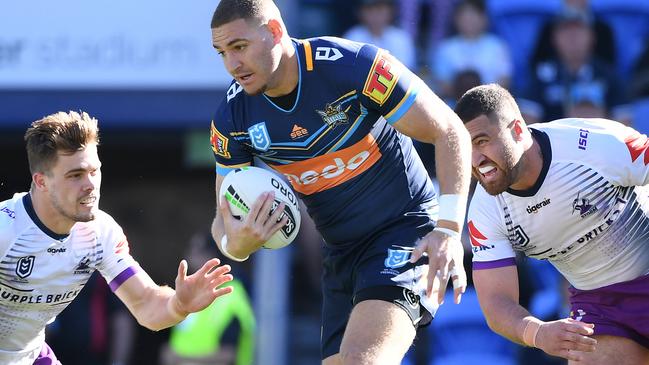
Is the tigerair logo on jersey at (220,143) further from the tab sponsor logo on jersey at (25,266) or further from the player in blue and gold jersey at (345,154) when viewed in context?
the tab sponsor logo on jersey at (25,266)

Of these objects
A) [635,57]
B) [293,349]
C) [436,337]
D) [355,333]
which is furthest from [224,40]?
[635,57]

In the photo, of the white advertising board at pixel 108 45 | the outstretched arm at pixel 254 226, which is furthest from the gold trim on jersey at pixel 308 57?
the white advertising board at pixel 108 45

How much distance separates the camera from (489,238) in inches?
257

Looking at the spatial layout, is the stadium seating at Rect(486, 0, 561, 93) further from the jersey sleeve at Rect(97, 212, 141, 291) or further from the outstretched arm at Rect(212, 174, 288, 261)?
the outstretched arm at Rect(212, 174, 288, 261)

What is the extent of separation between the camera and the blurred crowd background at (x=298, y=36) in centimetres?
1121

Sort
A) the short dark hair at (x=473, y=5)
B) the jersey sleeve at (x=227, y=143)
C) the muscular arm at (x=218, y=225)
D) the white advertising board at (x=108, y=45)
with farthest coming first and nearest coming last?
the short dark hair at (x=473, y=5) < the white advertising board at (x=108, y=45) < the muscular arm at (x=218, y=225) < the jersey sleeve at (x=227, y=143)

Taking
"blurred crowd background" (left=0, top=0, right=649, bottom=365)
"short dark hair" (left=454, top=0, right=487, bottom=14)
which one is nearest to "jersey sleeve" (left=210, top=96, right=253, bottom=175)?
"blurred crowd background" (left=0, top=0, right=649, bottom=365)

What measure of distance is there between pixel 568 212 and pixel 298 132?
5.14 feet

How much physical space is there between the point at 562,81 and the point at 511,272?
5382mm

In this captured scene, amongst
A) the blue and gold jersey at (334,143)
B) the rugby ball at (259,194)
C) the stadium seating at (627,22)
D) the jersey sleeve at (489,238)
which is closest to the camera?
the rugby ball at (259,194)

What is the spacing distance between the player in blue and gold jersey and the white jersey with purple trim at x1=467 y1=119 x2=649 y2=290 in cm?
47

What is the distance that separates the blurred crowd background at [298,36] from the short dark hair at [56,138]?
5.13 meters

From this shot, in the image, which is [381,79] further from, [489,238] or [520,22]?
[520,22]

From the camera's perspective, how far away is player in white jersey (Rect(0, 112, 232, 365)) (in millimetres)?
6227
